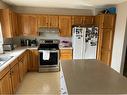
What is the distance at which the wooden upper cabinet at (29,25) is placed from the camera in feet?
13.6

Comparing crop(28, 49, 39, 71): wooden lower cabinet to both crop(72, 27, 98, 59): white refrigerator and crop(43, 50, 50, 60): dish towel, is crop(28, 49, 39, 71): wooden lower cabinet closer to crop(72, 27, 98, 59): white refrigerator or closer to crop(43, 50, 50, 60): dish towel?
crop(43, 50, 50, 60): dish towel

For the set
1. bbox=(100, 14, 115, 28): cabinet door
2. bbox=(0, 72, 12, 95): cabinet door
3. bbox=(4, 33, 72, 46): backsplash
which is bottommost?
bbox=(0, 72, 12, 95): cabinet door

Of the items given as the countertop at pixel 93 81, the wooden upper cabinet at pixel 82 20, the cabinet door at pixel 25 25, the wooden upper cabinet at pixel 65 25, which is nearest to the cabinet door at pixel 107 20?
the wooden upper cabinet at pixel 82 20

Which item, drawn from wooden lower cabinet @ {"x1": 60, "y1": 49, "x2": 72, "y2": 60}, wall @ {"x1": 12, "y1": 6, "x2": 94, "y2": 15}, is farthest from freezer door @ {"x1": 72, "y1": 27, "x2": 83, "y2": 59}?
wall @ {"x1": 12, "y1": 6, "x2": 94, "y2": 15}

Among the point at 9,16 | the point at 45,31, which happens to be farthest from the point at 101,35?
Answer: the point at 9,16

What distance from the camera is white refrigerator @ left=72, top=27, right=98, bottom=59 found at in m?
3.92

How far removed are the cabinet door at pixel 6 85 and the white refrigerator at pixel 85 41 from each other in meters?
2.30

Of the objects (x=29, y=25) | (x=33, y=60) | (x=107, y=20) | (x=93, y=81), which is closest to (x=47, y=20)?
(x=29, y=25)

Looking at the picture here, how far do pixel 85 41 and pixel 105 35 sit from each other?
2.19 feet

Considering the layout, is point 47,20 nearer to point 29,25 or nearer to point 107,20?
point 29,25

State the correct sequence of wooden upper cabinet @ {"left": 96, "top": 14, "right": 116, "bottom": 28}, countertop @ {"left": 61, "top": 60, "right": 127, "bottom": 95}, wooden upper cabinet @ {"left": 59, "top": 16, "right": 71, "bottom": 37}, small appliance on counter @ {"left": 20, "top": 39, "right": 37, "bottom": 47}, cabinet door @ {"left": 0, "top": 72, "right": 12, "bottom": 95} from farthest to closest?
small appliance on counter @ {"left": 20, "top": 39, "right": 37, "bottom": 47} → wooden upper cabinet @ {"left": 59, "top": 16, "right": 71, "bottom": 37} → wooden upper cabinet @ {"left": 96, "top": 14, "right": 116, "bottom": 28} → cabinet door @ {"left": 0, "top": 72, "right": 12, "bottom": 95} → countertop @ {"left": 61, "top": 60, "right": 127, "bottom": 95}

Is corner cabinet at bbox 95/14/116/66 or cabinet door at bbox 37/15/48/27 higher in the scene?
cabinet door at bbox 37/15/48/27

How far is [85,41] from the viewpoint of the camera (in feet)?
13.0

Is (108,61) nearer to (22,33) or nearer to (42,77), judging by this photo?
(42,77)
